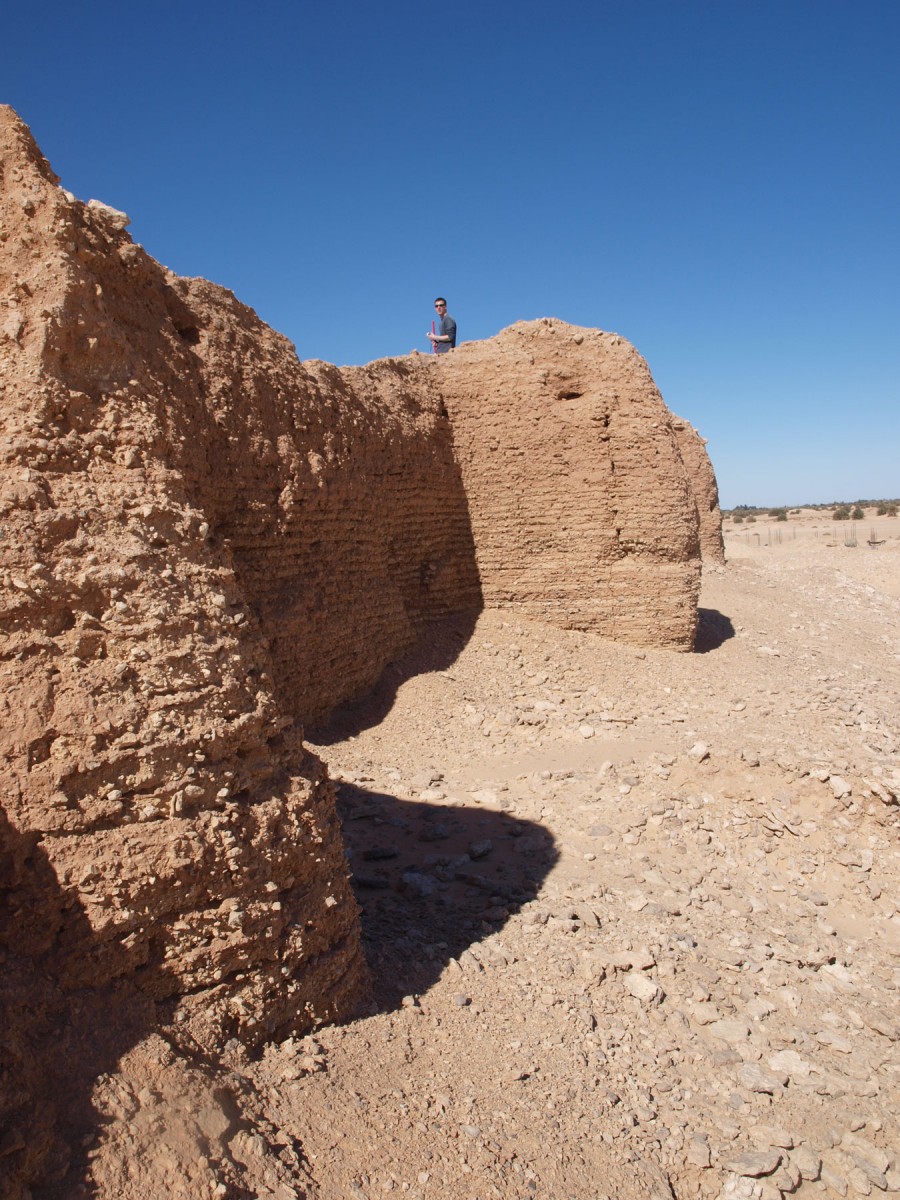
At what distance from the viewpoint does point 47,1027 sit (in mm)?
2473

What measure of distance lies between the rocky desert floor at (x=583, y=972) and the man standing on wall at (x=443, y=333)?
15.1 feet

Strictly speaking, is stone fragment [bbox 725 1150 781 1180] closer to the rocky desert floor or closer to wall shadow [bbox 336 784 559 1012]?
the rocky desert floor

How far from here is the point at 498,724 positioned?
8281 mm

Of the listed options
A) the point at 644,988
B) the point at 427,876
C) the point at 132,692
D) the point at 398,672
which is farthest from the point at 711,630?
the point at 132,692

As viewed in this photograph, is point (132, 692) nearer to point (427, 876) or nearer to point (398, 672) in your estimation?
point (427, 876)

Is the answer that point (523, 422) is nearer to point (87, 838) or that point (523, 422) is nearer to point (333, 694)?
point (333, 694)

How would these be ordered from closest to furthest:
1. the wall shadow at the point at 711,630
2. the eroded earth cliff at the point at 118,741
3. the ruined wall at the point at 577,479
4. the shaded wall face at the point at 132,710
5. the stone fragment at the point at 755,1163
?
the eroded earth cliff at the point at 118,741 < the shaded wall face at the point at 132,710 < the stone fragment at the point at 755,1163 < the ruined wall at the point at 577,479 < the wall shadow at the point at 711,630

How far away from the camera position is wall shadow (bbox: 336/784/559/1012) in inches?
165

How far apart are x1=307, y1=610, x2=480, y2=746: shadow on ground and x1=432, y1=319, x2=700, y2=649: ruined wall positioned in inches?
45.5

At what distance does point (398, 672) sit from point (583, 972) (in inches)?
193

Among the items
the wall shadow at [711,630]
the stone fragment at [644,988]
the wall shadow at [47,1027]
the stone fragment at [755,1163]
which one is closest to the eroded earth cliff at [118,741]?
the wall shadow at [47,1027]

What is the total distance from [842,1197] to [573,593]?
7.70m

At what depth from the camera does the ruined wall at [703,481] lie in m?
18.3

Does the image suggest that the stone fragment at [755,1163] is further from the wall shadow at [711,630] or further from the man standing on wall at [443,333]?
the man standing on wall at [443,333]
